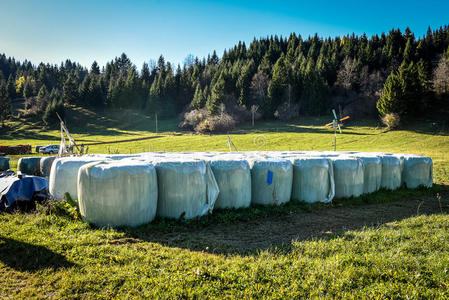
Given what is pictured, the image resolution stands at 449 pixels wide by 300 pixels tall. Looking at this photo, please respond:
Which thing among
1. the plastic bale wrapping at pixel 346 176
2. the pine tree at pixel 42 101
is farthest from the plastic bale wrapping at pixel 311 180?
the pine tree at pixel 42 101

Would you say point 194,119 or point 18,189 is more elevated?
point 194,119

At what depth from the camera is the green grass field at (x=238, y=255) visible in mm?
3586

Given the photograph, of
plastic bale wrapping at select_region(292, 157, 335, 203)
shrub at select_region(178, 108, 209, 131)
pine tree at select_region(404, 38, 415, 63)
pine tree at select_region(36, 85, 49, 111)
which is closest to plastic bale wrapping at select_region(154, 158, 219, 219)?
plastic bale wrapping at select_region(292, 157, 335, 203)

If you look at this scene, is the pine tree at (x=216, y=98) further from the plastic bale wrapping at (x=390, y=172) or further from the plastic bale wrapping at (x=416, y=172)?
the plastic bale wrapping at (x=390, y=172)

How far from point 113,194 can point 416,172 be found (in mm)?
11883

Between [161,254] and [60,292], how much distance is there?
5.18 feet

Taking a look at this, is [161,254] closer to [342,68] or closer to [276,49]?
[342,68]

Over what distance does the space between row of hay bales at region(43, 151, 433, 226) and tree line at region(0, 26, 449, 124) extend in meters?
47.3

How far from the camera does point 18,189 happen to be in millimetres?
7246

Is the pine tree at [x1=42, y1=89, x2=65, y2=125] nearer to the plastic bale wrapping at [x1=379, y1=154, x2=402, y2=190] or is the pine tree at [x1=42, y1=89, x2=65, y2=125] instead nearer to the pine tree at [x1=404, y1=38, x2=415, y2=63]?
the plastic bale wrapping at [x1=379, y1=154, x2=402, y2=190]


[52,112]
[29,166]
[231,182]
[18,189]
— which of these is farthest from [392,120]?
[52,112]

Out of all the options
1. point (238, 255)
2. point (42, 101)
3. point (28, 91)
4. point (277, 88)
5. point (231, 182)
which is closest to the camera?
point (238, 255)

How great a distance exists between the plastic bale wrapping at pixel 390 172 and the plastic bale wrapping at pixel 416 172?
24.9 inches

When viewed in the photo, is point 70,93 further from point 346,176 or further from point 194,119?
point 346,176
